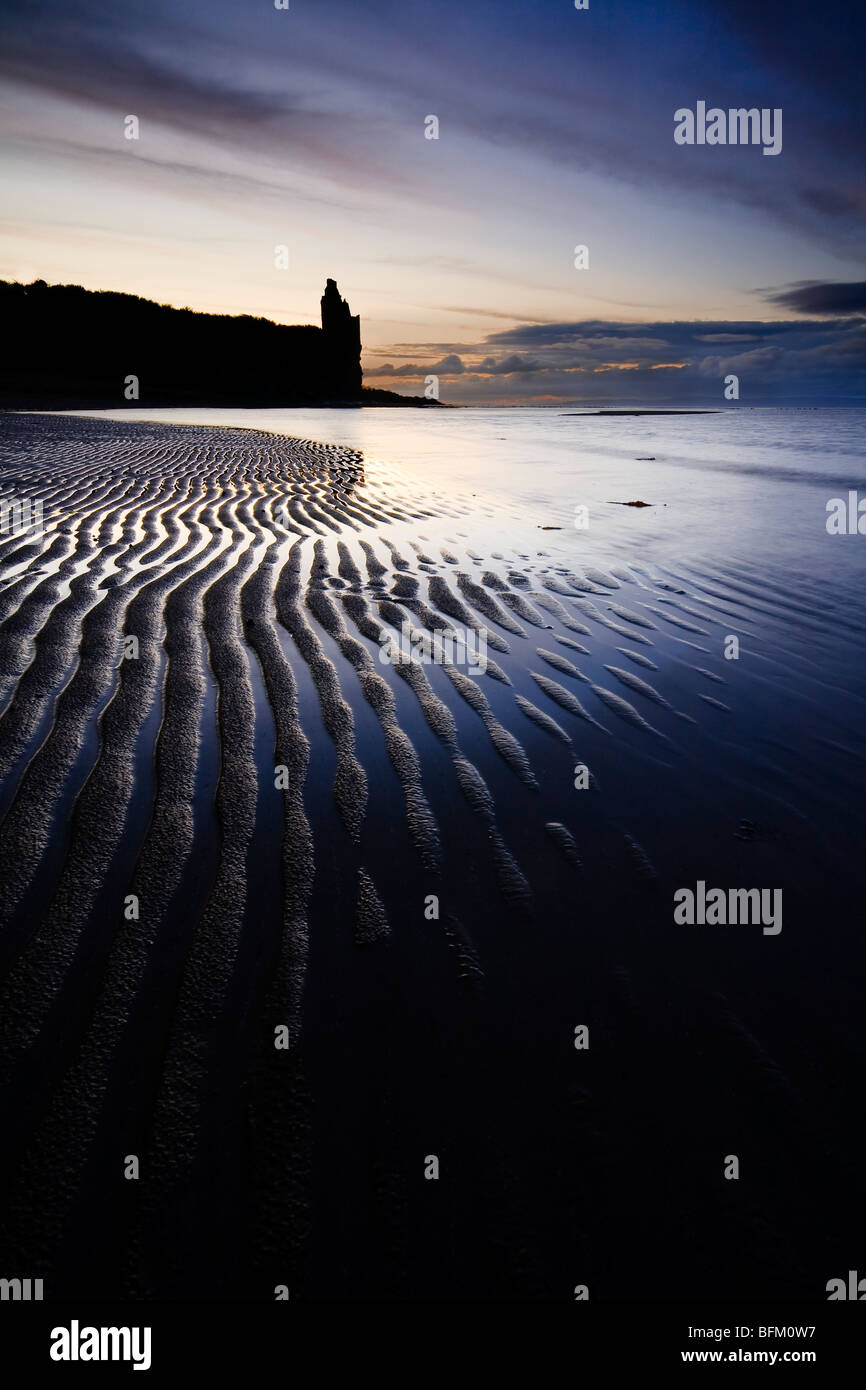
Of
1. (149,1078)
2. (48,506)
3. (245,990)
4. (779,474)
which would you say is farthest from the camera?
(779,474)

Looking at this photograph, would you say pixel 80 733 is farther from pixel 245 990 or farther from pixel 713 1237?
pixel 713 1237

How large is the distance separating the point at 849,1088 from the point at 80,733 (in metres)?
4.14

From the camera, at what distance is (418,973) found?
274cm

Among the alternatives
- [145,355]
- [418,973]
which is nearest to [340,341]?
[145,355]

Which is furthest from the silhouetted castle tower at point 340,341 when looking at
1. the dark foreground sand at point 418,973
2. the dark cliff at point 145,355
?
the dark foreground sand at point 418,973

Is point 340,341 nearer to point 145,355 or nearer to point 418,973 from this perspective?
point 145,355

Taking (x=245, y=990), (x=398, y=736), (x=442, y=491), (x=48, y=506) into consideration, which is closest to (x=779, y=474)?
(x=442, y=491)

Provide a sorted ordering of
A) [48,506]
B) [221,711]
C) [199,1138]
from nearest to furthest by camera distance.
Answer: [199,1138], [221,711], [48,506]

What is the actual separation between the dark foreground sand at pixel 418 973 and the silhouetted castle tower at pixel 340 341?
136 metres

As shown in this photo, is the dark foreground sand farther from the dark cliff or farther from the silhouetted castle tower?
the silhouetted castle tower

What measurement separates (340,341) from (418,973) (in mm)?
146096

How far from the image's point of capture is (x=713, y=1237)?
6.38 ft

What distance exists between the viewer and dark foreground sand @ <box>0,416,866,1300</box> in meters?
1.93

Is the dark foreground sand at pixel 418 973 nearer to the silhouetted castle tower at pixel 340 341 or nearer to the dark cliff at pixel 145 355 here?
the dark cliff at pixel 145 355
